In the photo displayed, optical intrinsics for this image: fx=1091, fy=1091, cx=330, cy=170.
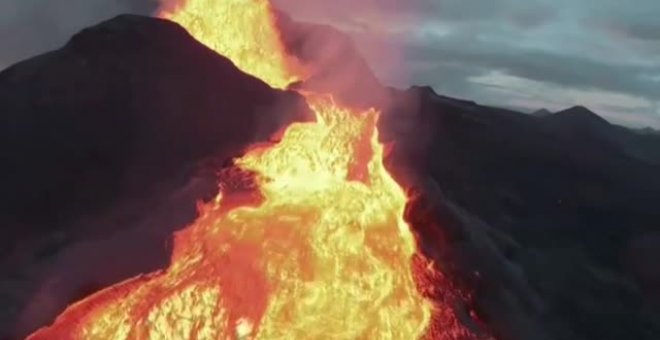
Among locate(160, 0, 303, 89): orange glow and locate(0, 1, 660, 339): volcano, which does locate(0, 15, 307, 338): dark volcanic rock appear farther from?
locate(160, 0, 303, 89): orange glow

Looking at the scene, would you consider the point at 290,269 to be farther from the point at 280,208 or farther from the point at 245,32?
the point at 245,32

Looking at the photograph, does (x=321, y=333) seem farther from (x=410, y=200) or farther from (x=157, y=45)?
(x=157, y=45)

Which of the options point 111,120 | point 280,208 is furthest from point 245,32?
point 280,208

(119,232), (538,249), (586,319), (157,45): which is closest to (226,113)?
(157,45)

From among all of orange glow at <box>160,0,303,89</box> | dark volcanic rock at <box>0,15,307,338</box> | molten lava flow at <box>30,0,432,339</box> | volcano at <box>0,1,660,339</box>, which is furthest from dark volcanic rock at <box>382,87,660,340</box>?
dark volcanic rock at <box>0,15,307,338</box>

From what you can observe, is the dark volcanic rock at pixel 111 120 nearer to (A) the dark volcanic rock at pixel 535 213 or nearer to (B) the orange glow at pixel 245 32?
(B) the orange glow at pixel 245 32

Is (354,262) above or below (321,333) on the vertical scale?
above

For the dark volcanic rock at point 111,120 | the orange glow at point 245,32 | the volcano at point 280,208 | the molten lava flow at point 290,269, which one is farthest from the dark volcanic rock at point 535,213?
the dark volcanic rock at point 111,120
